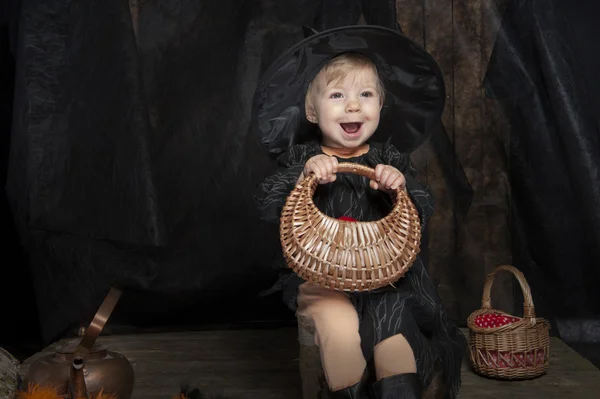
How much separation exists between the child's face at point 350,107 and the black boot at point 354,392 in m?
0.63

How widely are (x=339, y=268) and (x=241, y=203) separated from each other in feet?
4.12

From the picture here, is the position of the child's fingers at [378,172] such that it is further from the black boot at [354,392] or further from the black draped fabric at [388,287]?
the black boot at [354,392]

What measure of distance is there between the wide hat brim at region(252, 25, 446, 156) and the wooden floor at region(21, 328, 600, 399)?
712mm

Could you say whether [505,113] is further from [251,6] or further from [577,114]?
[251,6]

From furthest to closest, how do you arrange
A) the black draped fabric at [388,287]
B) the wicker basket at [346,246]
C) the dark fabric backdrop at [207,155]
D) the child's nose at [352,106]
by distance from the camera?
the dark fabric backdrop at [207,155] → the child's nose at [352,106] → the black draped fabric at [388,287] → the wicker basket at [346,246]

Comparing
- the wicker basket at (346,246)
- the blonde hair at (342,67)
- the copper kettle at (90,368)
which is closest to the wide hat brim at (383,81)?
the blonde hair at (342,67)

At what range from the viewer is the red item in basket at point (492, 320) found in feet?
8.00

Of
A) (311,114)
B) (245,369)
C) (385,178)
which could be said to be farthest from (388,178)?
(245,369)

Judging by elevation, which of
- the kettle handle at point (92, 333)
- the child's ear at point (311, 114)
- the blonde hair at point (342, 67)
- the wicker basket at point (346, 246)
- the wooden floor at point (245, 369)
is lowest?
the wooden floor at point (245, 369)

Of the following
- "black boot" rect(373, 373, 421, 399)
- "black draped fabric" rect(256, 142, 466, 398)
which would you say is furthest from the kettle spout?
"black boot" rect(373, 373, 421, 399)

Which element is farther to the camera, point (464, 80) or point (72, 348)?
point (464, 80)

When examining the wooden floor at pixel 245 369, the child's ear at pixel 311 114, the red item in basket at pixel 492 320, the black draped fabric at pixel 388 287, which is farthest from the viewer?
the red item in basket at pixel 492 320

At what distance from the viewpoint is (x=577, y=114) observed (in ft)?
8.48

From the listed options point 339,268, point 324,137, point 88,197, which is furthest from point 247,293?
point 339,268
